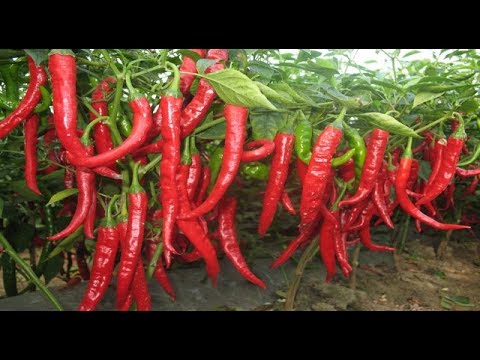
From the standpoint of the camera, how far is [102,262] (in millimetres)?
2014

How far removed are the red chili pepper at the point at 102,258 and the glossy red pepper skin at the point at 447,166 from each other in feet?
5.79

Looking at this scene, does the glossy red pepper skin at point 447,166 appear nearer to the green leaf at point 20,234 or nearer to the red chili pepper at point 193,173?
the red chili pepper at point 193,173

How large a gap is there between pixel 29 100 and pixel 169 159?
63 cm

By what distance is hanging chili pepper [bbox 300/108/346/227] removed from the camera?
1.88m

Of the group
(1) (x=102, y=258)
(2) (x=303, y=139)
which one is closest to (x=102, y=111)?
(1) (x=102, y=258)

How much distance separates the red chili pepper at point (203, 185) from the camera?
2121 mm

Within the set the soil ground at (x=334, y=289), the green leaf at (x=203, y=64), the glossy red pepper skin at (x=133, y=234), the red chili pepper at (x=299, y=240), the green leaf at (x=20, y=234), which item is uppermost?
the green leaf at (x=203, y=64)

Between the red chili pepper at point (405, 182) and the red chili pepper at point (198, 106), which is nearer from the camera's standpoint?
the red chili pepper at point (198, 106)

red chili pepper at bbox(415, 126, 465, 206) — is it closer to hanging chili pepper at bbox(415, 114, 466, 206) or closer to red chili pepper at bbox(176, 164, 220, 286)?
hanging chili pepper at bbox(415, 114, 466, 206)

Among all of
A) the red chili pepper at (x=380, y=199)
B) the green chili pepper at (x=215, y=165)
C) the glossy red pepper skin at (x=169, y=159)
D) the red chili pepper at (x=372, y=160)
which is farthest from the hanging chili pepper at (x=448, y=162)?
the glossy red pepper skin at (x=169, y=159)

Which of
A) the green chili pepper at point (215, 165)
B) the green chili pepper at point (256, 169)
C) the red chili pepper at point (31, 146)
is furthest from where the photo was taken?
the green chili pepper at point (256, 169)

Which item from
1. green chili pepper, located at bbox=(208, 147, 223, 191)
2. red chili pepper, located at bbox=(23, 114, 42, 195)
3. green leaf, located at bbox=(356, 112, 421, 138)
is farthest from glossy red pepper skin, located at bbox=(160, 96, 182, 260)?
green leaf, located at bbox=(356, 112, 421, 138)

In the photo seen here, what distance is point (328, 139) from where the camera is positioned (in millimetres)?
1883
